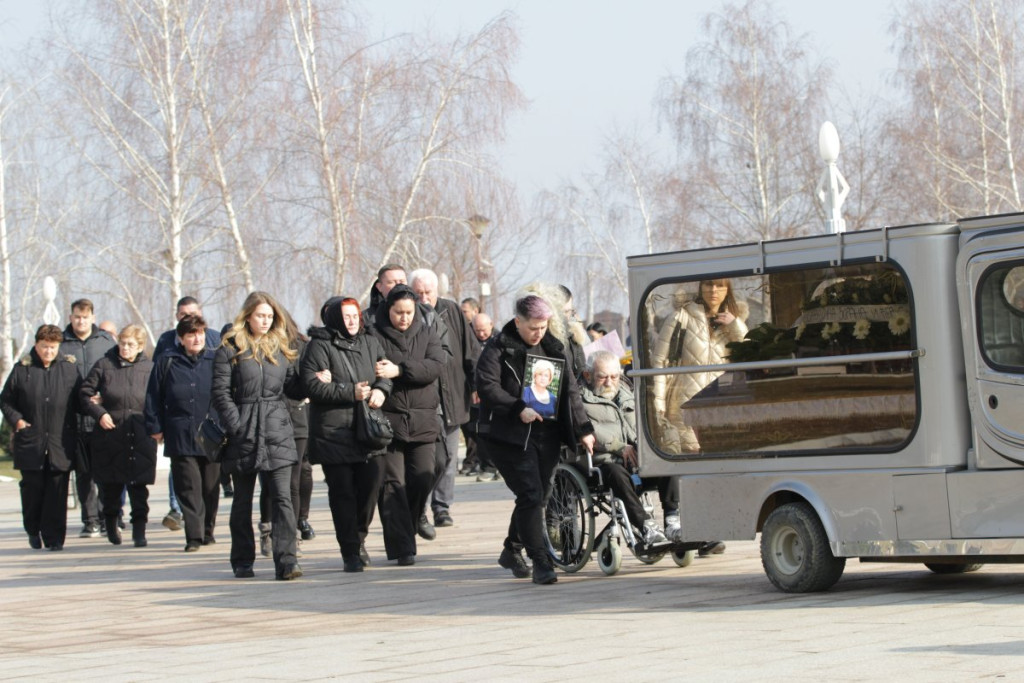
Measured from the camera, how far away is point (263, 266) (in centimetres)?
4072

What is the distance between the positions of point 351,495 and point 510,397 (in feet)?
6.26

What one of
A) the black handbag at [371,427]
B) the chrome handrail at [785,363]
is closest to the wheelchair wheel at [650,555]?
the chrome handrail at [785,363]

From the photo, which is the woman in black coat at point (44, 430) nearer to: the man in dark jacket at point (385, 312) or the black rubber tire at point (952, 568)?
the man in dark jacket at point (385, 312)

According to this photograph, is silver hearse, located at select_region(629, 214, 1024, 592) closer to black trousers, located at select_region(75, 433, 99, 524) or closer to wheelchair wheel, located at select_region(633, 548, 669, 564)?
wheelchair wheel, located at select_region(633, 548, 669, 564)

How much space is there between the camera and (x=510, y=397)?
11578mm

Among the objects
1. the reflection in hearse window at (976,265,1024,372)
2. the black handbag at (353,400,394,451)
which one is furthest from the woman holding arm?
the black handbag at (353,400,394,451)

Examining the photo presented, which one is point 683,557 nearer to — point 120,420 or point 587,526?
point 587,526

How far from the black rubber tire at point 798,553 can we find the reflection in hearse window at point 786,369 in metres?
0.40

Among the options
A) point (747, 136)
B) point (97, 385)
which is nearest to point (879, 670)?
point (97, 385)

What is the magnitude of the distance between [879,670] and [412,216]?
114ft

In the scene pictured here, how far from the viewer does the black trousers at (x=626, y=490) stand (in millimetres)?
11766

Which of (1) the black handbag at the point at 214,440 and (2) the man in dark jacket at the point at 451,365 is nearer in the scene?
(1) the black handbag at the point at 214,440

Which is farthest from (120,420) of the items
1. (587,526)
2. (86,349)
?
(587,526)

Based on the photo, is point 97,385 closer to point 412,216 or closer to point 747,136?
point 412,216
